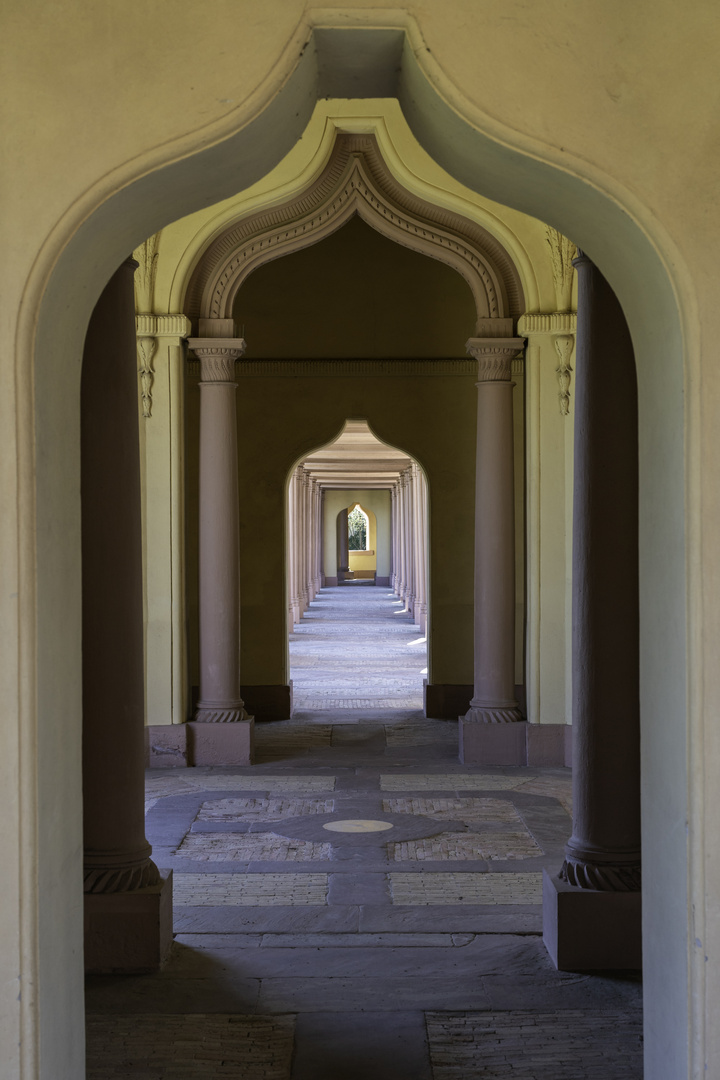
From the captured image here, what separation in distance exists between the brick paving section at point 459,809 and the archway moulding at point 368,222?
163 inches

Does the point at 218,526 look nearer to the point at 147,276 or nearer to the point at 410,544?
the point at 147,276

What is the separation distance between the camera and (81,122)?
226cm

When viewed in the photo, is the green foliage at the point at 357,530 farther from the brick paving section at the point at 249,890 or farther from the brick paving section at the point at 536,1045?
the brick paving section at the point at 536,1045

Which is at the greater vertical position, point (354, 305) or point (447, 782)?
point (354, 305)

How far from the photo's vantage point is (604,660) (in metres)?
4.30

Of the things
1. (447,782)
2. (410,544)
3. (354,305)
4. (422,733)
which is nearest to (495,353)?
(354,305)

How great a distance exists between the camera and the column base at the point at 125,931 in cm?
420

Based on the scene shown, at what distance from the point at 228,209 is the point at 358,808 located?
16.7 ft

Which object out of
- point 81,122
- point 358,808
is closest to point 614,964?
point 358,808

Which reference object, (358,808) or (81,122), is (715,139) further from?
(358,808)

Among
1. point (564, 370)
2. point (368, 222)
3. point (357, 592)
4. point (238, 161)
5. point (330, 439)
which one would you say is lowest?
point (357, 592)

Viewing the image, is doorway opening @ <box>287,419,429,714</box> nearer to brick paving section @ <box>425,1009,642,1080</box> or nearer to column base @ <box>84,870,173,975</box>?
column base @ <box>84,870,173,975</box>

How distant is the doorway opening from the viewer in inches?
520

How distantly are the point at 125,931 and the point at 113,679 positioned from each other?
1.11 metres
